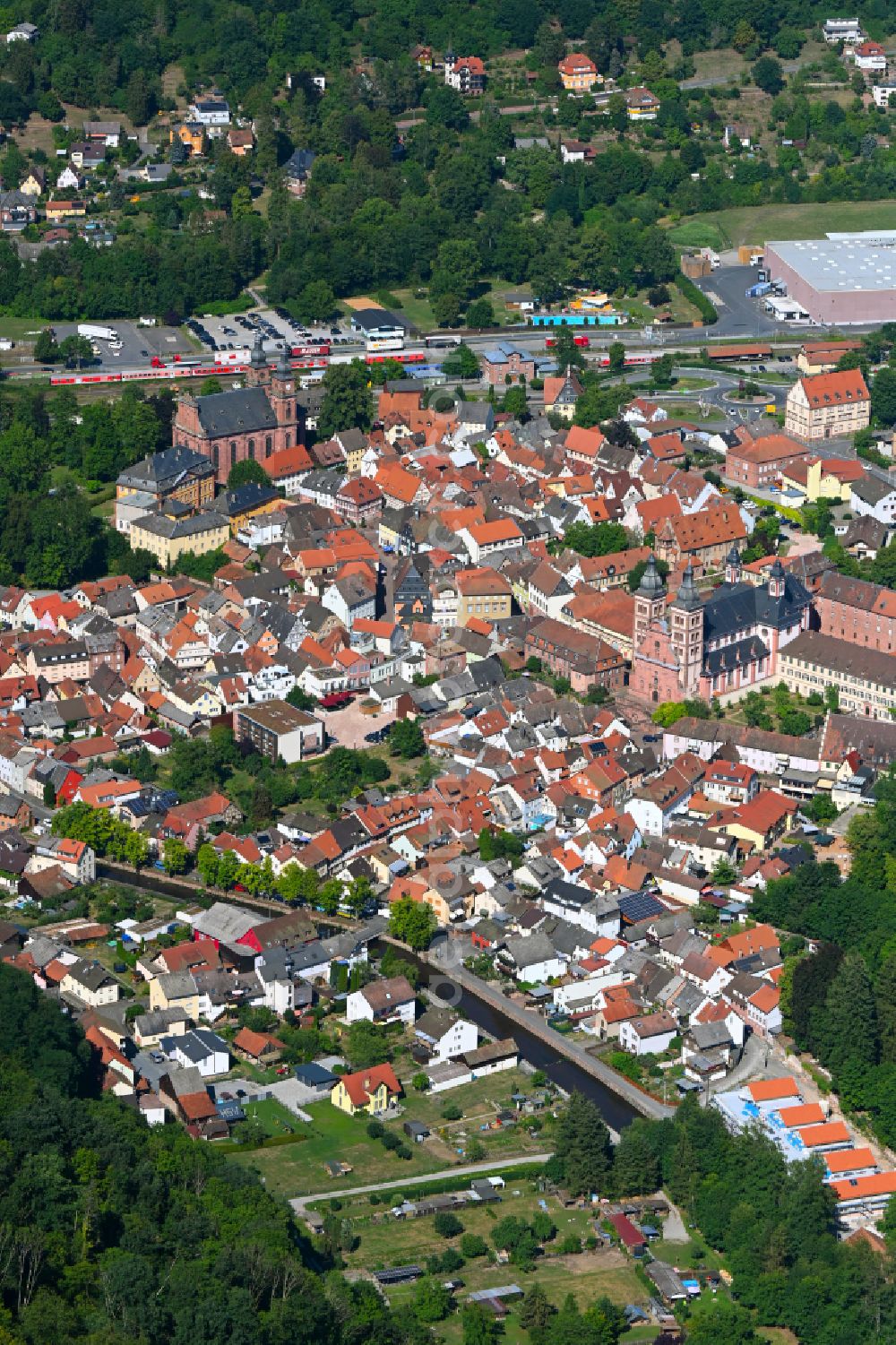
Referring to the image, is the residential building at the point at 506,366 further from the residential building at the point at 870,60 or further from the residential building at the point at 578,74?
the residential building at the point at 870,60

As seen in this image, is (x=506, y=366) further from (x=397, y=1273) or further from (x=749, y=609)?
(x=397, y=1273)

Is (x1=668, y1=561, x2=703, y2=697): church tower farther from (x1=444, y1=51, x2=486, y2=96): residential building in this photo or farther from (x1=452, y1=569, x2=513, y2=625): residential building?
(x1=444, y1=51, x2=486, y2=96): residential building

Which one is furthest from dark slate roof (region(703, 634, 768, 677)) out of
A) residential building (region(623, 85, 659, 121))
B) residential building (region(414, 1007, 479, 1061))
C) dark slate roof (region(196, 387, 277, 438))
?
residential building (region(623, 85, 659, 121))

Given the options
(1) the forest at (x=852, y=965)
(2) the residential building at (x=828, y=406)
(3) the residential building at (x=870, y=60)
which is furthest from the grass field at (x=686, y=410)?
(3) the residential building at (x=870, y=60)

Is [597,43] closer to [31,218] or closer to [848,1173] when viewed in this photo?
[31,218]

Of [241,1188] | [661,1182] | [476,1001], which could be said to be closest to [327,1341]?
[241,1188]

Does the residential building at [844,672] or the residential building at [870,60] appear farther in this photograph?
the residential building at [870,60]
